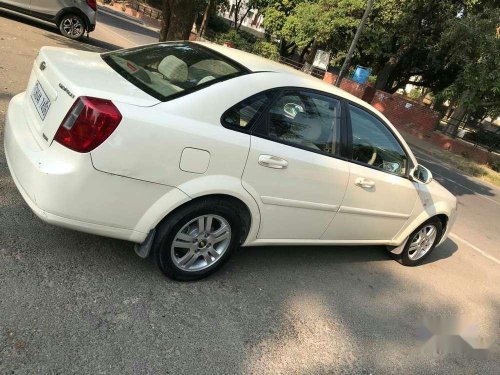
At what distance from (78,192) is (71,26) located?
40.0 feet

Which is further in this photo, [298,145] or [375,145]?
[375,145]

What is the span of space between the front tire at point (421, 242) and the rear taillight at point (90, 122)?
3599 mm

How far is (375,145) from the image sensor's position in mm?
4316

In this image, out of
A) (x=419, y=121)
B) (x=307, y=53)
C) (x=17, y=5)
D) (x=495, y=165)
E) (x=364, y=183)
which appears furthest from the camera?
(x=307, y=53)

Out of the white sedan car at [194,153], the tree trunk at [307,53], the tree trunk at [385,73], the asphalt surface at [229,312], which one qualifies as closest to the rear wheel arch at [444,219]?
the asphalt surface at [229,312]

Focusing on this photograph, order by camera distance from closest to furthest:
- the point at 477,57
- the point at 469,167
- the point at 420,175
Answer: the point at 420,175
the point at 469,167
the point at 477,57

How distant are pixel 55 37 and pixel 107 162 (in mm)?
11632

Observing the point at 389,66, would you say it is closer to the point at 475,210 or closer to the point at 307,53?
the point at 307,53

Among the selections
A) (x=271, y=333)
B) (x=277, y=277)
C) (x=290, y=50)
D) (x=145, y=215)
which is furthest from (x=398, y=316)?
(x=290, y=50)

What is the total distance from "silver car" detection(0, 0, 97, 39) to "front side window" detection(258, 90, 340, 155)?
1151 cm

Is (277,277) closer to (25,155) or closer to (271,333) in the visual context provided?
(271,333)

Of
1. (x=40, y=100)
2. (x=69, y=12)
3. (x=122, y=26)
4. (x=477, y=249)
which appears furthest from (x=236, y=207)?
(x=122, y=26)

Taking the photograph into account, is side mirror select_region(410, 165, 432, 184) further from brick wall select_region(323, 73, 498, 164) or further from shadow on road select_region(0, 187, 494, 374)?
brick wall select_region(323, 73, 498, 164)

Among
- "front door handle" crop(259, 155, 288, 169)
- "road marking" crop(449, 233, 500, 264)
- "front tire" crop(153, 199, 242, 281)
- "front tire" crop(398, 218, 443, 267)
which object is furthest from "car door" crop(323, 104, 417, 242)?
"road marking" crop(449, 233, 500, 264)
